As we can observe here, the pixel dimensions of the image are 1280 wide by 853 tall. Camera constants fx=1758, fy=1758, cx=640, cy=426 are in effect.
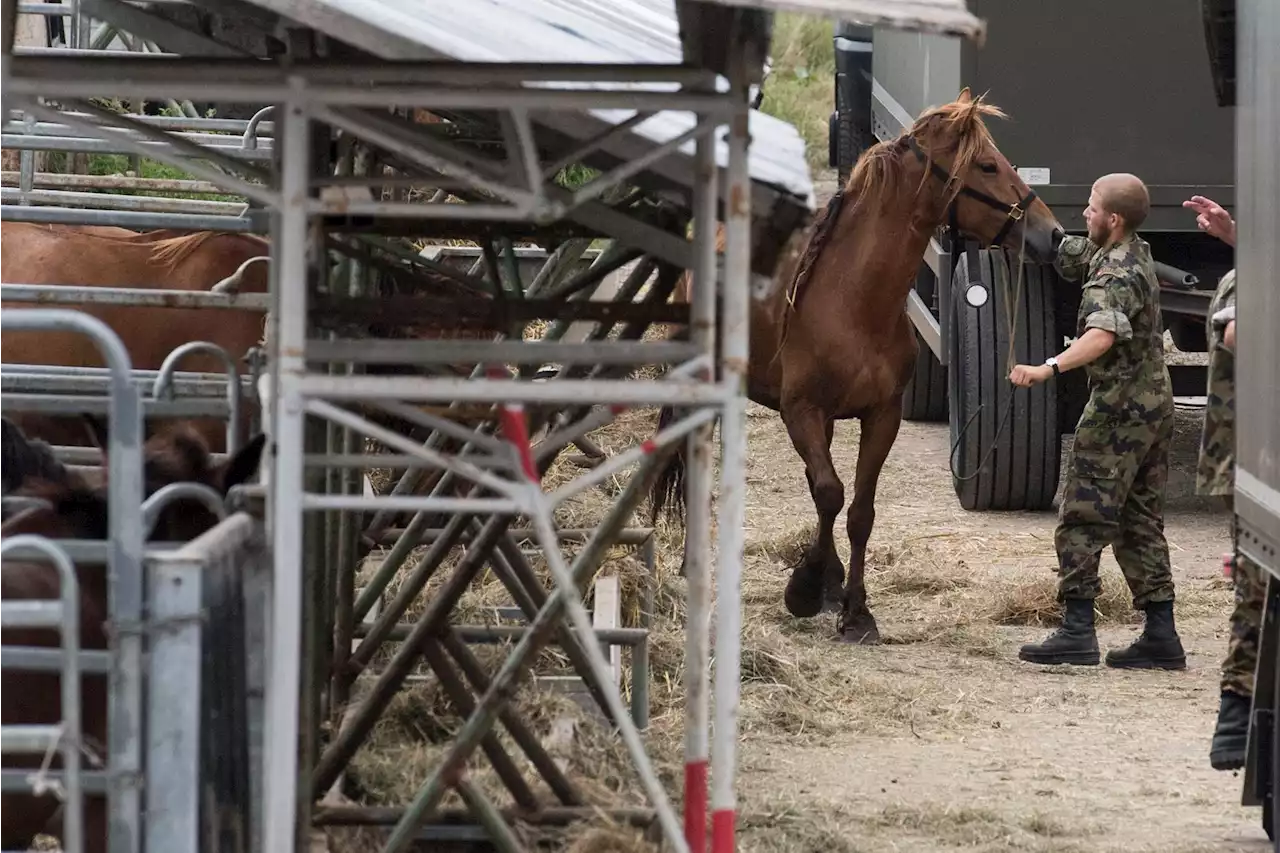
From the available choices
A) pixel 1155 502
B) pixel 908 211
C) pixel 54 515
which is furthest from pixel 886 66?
pixel 54 515

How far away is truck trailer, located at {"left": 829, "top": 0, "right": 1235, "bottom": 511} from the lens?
8859 mm

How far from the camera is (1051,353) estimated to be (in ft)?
29.7

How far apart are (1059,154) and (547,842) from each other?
18.2 feet

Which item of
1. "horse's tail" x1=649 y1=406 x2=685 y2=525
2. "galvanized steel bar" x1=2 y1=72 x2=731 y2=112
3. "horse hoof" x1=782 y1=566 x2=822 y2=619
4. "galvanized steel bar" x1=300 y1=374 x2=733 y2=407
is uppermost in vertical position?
"galvanized steel bar" x1=2 y1=72 x2=731 y2=112

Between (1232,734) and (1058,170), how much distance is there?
14.4 ft

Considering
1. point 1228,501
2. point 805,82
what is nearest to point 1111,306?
point 1228,501

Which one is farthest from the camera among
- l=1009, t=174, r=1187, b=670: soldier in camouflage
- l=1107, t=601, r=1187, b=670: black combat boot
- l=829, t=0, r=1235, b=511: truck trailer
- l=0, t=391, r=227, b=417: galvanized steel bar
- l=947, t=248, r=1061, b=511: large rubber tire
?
l=947, t=248, r=1061, b=511: large rubber tire

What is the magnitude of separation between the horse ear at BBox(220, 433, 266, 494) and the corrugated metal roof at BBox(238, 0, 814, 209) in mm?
1017

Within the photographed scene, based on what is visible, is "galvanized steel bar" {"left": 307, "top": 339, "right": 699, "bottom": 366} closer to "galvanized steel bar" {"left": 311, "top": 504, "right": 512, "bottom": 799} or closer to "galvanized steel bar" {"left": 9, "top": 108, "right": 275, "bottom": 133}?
"galvanized steel bar" {"left": 311, "top": 504, "right": 512, "bottom": 799}

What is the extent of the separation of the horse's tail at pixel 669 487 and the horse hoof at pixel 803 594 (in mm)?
834

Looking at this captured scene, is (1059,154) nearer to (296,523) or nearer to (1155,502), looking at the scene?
(1155,502)

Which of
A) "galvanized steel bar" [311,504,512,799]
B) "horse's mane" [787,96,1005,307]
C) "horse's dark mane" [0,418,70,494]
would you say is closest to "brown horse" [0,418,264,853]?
"horse's dark mane" [0,418,70,494]

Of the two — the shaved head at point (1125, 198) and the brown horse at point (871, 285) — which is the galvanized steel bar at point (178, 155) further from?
the brown horse at point (871, 285)

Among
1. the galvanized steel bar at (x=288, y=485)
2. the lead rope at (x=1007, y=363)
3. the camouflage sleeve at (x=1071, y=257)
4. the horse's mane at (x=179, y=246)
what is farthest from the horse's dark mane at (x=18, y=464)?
the lead rope at (x=1007, y=363)
